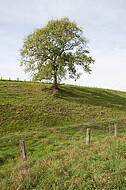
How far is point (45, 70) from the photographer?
1232 inches

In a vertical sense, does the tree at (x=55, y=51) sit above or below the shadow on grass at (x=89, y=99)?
above

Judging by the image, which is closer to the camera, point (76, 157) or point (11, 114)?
point (76, 157)

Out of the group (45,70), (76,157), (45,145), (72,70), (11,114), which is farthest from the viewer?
(72,70)

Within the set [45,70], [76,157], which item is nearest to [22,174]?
[76,157]

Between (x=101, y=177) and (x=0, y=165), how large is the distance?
7.01 metres

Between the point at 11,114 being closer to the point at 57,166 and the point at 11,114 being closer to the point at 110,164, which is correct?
the point at 57,166

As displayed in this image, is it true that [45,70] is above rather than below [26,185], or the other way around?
above

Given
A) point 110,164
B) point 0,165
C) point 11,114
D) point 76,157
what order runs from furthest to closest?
point 11,114
point 0,165
point 76,157
point 110,164

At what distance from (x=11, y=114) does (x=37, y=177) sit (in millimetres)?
15792

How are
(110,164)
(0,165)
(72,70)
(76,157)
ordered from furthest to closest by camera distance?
(72,70) → (0,165) → (76,157) → (110,164)

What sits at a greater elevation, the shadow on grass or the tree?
the tree

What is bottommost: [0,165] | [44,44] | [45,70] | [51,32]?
[0,165]

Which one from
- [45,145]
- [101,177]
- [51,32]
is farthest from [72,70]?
[101,177]

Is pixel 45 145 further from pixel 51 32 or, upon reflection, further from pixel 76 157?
pixel 51 32
